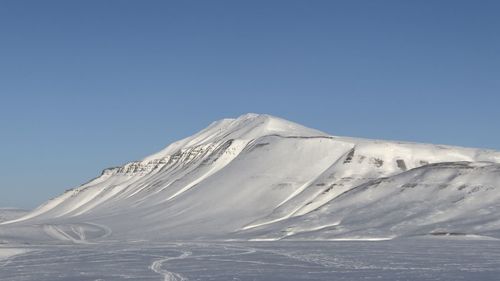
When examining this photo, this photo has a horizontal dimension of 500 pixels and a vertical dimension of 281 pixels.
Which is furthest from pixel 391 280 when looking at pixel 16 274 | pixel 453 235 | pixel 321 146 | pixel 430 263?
pixel 321 146

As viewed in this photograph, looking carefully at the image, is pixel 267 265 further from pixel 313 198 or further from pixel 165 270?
pixel 313 198

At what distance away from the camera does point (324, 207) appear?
129875mm

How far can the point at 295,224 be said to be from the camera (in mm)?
115625

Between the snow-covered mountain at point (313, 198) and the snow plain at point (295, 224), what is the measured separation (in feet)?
1.06

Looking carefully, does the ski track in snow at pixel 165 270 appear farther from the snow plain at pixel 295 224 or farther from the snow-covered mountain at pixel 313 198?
the snow-covered mountain at pixel 313 198

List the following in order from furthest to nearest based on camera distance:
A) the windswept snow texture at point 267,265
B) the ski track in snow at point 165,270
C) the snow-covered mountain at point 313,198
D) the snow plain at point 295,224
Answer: the snow-covered mountain at point 313,198
the snow plain at point 295,224
the windswept snow texture at point 267,265
the ski track in snow at point 165,270

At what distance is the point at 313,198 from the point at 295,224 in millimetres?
32992

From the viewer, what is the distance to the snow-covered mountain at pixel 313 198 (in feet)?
356

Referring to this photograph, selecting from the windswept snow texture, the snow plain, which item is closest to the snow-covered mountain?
the snow plain

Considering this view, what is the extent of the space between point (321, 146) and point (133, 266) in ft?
451

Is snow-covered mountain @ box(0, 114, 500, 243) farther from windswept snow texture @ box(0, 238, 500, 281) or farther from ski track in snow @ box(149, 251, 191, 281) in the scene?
ski track in snow @ box(149, 251, 191, 281)

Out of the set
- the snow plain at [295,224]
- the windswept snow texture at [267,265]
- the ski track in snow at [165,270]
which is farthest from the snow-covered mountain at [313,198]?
the ski track in snow at [165,270]

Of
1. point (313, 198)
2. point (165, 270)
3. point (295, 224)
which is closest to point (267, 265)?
point (165, 270)

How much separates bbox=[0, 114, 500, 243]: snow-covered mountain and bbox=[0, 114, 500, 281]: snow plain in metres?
0.32
